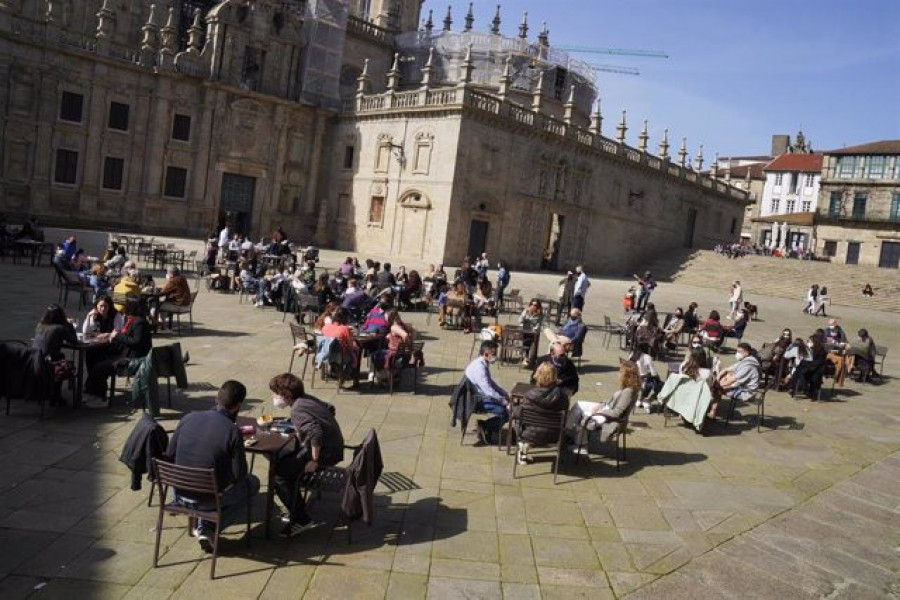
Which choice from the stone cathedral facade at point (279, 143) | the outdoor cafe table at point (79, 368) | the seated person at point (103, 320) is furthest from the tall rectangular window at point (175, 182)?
the outdoor cafe table at point (79, 368)

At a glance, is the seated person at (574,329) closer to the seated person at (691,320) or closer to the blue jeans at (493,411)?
the blue jeans at (493,411)

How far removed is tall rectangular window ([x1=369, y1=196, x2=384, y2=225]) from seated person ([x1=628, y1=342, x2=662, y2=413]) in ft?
81.6

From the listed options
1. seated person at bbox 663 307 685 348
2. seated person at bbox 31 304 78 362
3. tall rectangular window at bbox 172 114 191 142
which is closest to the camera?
seated person at bbox 31 304 78 362

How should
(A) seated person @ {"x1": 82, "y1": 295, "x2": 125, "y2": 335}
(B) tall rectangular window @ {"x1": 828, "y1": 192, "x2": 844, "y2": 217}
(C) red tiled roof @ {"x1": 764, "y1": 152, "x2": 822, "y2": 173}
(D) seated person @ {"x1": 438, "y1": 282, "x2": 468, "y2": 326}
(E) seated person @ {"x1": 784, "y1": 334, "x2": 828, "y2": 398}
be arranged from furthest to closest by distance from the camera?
(C) red tiled roof @ {"x1": 764, "y1": 152, "x2": 822, "y2": 173}
(B) tall rectangular window @ {"x1": 828, "y1": 192, "x2": 844, "y2": 217}
(D) seated person @ {"x1": 438, "y1": 282, "x2": 468, "y2": 326}
(E) seated person @ {"x1": 784, "y1": 334, "x2": 828, "y2": 398}
(A) seated person @ {"x1": 82, "y1": 295, "x2": 125, "y2": 335}

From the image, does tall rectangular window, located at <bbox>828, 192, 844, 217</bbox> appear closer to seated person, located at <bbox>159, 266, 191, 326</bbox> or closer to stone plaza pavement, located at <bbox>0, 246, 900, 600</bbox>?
stone plaza pavement, located at <bbox>0, 246, 900, 600</bbox>

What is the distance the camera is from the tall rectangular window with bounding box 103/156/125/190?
107ft

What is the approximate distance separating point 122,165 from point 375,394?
2740 centimetres

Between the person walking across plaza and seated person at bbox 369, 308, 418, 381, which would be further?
the person walking across plaza

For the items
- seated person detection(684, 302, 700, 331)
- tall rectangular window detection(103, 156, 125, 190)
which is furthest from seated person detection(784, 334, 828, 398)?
tall rectangular window detection(103, 156, 125, 190)

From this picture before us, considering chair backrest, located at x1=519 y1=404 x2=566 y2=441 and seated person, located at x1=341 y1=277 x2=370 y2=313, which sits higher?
seated person, located at x1=341 y1=277 x2=370 y2=313

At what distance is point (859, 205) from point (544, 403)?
54.7 meters

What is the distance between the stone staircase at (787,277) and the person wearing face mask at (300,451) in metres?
31.2

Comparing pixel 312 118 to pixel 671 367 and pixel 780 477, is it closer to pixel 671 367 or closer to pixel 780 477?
pixel 671 367

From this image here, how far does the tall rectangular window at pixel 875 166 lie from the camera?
52.3 metres
